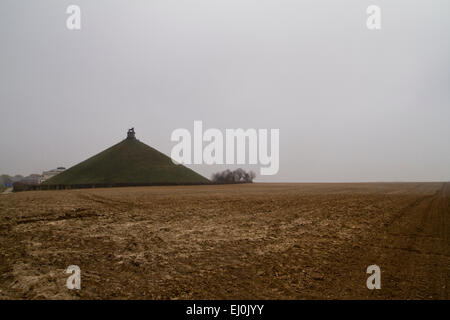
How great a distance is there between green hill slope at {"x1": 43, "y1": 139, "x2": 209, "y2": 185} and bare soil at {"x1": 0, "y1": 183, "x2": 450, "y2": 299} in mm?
71767

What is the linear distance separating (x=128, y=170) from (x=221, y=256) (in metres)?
94.6

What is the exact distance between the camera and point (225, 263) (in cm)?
963

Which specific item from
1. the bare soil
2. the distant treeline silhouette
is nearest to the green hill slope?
the distant treeline silhouette

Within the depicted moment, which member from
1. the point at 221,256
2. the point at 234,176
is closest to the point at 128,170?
the point at 234,176

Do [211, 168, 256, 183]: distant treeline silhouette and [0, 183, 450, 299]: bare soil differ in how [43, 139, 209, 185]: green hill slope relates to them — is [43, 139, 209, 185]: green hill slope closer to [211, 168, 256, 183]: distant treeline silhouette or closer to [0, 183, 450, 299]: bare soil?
[211, 168, 256, 183]: distant treeline silhouette

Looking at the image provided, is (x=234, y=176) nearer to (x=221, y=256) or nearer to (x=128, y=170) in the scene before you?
(x=128, y=170)

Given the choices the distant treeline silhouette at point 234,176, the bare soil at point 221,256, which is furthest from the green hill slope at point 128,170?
the bare soil at point 221,256

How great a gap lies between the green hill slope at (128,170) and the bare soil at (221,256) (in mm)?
71767

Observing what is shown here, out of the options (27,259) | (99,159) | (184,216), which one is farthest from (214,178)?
(27,259)

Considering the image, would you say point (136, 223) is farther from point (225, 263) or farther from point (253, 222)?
point (225, 263)

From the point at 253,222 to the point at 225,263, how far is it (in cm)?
732

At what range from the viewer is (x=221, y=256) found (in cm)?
1033

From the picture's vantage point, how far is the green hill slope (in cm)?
9069

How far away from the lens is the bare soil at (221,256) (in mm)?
7508
